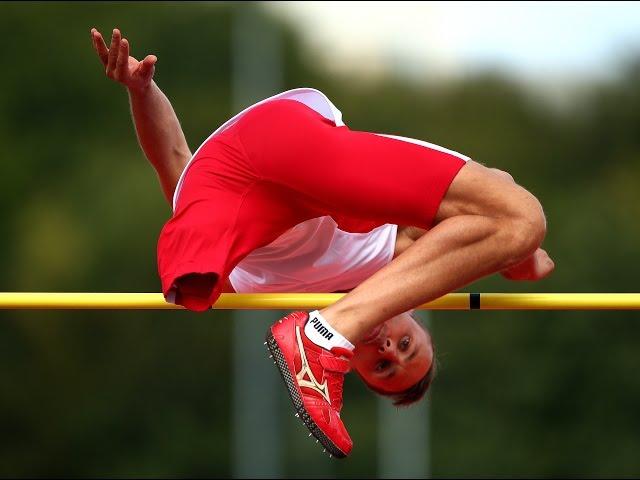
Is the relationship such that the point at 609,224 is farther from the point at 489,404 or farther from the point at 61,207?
the point at 61,207

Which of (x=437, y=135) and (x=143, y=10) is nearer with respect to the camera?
(x=437, y=135)

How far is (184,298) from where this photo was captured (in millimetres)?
3994

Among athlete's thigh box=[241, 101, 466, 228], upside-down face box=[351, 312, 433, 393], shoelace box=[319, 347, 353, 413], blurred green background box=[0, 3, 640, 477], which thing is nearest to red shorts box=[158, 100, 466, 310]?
athlete's thigh box=[241, 101, 466, 228]

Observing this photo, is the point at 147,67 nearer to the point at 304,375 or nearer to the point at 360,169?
the point at 360,169

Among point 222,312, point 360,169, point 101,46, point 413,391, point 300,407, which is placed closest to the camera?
point 300,407

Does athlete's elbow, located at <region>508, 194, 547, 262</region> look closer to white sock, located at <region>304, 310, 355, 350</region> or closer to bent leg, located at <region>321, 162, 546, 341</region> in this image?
bent leg, located at <region>321, 162, 546, 341</region>

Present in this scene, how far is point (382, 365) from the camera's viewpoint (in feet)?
15.3

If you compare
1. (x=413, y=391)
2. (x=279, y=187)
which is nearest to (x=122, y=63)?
(x=279, y=187)

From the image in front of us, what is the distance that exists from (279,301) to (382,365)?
668 millimetres

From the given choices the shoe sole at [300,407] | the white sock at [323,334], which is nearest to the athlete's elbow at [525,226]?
the white sock at [323,334]

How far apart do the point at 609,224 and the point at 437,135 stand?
2.12 metres

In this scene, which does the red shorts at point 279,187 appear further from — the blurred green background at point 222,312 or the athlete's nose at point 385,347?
the blurred green background at point 222,312

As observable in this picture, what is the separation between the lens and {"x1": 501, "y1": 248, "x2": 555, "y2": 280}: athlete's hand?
4340 mm

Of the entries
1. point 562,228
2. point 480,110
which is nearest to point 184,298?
point 562,228
